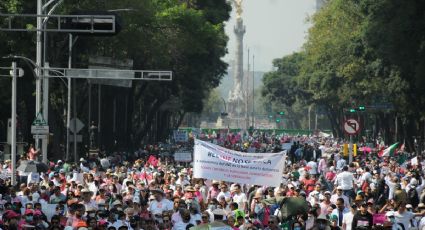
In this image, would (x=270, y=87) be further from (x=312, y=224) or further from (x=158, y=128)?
(x=312, y=224)

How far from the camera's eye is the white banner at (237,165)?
2316 cm

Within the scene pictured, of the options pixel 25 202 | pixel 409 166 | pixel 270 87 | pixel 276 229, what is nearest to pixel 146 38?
pixel 409 166

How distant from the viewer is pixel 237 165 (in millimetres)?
23562

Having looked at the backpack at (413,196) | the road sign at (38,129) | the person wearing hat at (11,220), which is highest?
the road sign at (38,129)

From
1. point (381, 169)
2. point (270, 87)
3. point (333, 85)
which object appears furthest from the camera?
point (270, 87)

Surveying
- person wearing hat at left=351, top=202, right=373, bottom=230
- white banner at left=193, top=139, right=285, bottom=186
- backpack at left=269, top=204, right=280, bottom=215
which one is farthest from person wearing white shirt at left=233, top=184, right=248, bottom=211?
person wearing hat at left=351, top=202, right=373, bottom=230

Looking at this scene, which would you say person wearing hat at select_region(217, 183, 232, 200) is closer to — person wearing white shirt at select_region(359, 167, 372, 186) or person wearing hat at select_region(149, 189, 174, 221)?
person wearing hat at select_region(149, 189, 174, 221)

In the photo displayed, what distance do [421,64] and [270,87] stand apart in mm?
107675

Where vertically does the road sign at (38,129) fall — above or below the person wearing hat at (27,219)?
Answer: above

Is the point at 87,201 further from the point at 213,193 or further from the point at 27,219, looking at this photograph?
the point at 213,193

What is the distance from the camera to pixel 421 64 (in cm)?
5422

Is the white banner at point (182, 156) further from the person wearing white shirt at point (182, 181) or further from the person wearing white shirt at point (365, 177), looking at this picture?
the person wearing white shirt at point (182, 181)

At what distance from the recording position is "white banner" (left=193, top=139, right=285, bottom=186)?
23.2 meters

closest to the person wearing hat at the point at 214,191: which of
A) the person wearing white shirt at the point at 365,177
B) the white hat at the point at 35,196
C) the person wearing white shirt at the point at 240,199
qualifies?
the person wearing white shirt at the point at 240,199
